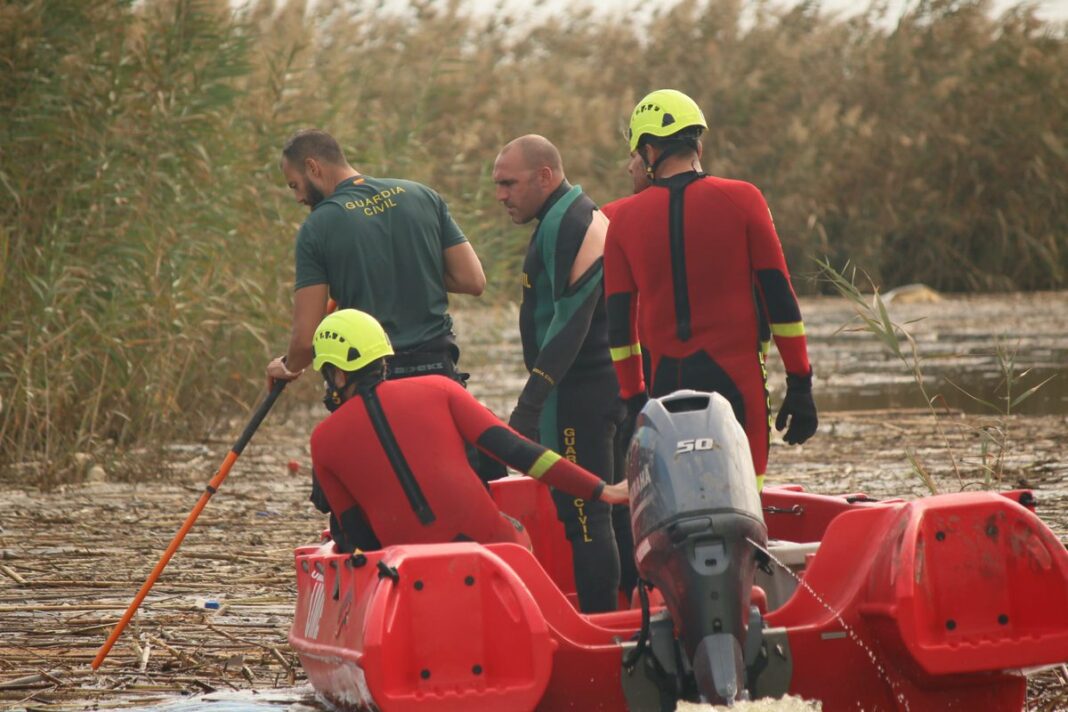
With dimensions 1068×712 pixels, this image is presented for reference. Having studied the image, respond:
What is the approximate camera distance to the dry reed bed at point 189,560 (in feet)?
19.6

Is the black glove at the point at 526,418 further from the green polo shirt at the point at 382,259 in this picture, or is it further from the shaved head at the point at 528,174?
the shaved head at the point at 528,174

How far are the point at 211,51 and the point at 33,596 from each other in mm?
5377

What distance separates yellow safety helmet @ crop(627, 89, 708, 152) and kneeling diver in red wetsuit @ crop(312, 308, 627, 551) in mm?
1179

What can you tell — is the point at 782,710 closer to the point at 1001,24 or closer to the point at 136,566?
the point at 136,566

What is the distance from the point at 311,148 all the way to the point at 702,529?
118 inches

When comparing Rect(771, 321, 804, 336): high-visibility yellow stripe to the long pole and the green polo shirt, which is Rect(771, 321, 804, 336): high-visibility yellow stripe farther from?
the long pole

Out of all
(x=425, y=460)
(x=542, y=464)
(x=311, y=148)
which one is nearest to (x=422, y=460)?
(x=425, y=460)

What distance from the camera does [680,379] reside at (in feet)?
19.3

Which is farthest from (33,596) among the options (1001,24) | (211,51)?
(1001,24)

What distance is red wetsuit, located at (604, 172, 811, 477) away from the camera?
19.1 ft

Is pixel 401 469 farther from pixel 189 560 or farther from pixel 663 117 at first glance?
pixel 189 560

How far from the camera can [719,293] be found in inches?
230

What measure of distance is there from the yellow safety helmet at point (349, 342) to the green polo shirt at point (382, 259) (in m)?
1.20

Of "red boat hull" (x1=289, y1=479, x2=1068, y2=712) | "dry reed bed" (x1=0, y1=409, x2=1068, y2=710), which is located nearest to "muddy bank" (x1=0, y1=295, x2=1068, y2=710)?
"dry reed bed" (x1=0, y1=409, x2=1068, y2=710)
